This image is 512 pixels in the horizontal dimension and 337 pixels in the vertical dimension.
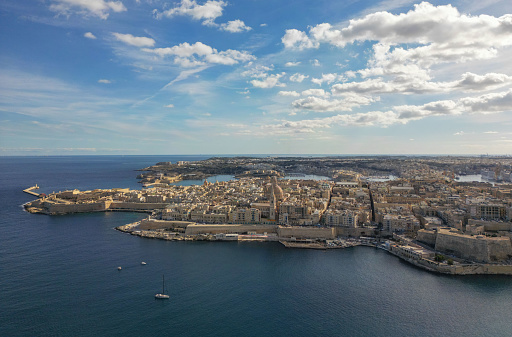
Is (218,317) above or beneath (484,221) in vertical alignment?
beneath

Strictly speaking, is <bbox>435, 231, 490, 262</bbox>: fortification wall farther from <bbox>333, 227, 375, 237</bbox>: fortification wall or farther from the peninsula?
<bbox>333, 227, 375, 237</bbox>: fortification wall

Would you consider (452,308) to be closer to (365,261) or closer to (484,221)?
(365,261)

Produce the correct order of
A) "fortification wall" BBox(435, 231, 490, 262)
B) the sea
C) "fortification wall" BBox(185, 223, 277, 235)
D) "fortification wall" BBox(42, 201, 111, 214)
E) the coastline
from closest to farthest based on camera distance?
the sea < the coastline < "fortification wall" BBox(435, 231, 490, 262) < "fortification wall" BBox(185, 223, 277, 235) < "fortification wall" BBox(42, 201, 111, 214)

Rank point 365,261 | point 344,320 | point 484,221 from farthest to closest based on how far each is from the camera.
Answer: point 484,221
point 365,261
point 344,320

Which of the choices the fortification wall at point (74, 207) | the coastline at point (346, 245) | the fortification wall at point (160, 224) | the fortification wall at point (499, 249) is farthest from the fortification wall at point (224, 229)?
the fortification wall at point (74, 207)

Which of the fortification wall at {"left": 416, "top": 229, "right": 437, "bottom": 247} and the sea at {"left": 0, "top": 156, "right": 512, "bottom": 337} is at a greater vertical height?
the fortification wall at {"left": 416, "top": 229, "right": 437, "bottom": 247}

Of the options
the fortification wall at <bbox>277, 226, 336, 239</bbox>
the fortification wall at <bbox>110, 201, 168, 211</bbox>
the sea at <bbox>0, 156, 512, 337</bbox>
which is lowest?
the sea at <bbox>0, 156, 512, 337</bbox>

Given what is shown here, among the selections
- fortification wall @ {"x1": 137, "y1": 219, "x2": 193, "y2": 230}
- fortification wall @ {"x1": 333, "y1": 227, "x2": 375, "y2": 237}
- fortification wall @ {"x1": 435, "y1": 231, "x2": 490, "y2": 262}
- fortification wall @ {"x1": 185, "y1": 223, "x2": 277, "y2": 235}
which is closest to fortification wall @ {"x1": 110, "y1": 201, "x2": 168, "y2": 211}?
fortification wall @ {"x1": 137, "y1": 219, "x2": 193, "y2": 230}

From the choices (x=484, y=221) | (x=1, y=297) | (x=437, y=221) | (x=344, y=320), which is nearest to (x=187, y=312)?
(x=344, y=320)

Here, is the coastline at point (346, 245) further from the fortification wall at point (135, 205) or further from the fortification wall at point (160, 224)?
the fortification wall at point (135, 205)
